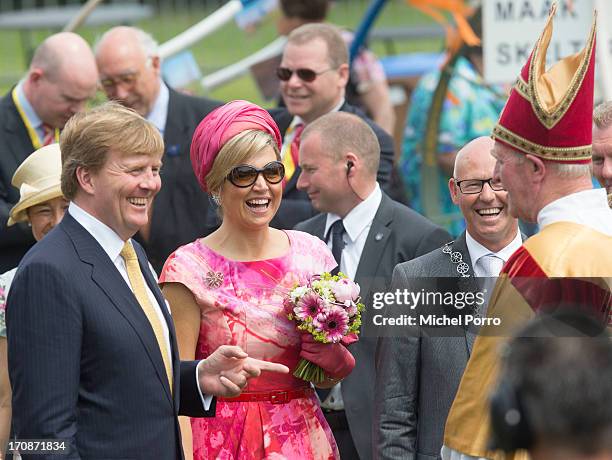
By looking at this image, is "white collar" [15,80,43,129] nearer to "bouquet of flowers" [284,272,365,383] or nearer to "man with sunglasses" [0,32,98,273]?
"man with sunglasses" [0,32,98,273]

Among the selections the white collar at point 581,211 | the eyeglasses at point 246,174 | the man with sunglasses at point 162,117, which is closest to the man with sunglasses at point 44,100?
the man with sunglasses at point 162,117

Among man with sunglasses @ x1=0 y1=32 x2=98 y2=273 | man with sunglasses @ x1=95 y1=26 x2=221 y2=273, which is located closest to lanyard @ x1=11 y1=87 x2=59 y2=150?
man with sunglasses @ x1=0 y1=32 x2=98 y2=273

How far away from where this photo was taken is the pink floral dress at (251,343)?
4.59 metres

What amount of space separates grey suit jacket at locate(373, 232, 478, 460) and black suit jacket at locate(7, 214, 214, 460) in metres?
1.10

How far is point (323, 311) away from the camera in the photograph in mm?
4453

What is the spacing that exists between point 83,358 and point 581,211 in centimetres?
158

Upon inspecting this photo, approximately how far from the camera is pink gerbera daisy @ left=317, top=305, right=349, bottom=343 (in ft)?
14.7

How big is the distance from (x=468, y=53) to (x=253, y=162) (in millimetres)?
5697

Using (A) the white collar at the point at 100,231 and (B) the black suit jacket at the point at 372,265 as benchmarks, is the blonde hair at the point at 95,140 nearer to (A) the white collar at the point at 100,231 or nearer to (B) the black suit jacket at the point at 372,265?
(A) the white collar at the point at 100,231

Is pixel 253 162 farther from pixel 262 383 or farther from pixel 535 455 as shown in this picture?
pixel 535 455

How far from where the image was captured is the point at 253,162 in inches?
186

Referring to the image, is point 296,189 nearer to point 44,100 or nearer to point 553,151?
point 44,100

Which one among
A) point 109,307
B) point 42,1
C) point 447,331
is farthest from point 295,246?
point 42,1

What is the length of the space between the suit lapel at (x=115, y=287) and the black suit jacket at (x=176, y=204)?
2947 mm
